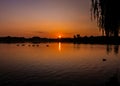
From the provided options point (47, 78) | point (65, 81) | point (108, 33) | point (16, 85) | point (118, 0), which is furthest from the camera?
point (47, 78)

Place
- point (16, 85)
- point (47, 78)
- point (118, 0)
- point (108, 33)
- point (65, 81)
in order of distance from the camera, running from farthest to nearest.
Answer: point (47, 78)
point (65, 81)
point (16, 85)
point (108, 33)
point (118, 0)

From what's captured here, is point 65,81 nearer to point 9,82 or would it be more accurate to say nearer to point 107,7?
point 9,82

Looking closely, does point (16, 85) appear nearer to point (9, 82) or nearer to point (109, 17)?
point (9, 82)

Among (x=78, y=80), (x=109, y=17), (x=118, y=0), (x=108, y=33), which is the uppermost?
(x=118, y=0)

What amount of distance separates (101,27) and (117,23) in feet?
2.99

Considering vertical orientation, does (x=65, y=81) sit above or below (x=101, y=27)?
below

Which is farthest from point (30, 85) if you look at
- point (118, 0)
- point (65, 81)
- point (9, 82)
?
point (118, 0)

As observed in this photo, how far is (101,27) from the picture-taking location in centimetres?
1286

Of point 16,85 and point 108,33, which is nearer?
point 108,33

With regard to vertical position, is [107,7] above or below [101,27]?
above

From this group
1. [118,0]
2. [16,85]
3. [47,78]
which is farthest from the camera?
[47,78]

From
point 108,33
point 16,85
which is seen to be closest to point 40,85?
point 16,85

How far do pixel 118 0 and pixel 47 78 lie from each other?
53.9 feet

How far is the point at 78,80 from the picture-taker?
2530 cm
